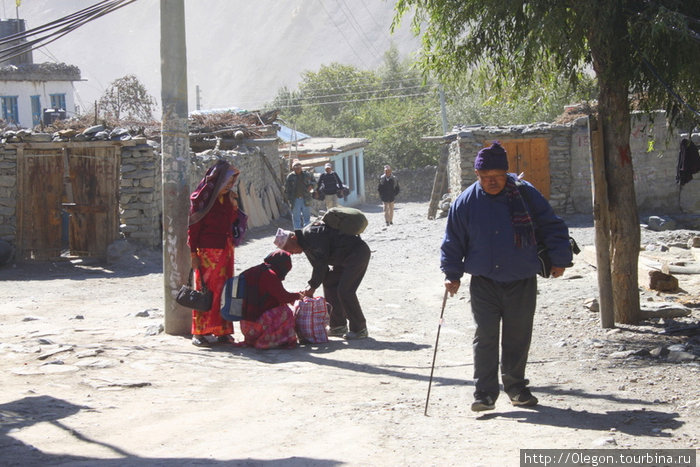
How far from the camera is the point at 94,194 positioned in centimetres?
1505

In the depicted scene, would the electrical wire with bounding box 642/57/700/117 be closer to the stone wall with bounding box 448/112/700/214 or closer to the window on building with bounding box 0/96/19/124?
the stone wall with bounding box 448/112/700/214

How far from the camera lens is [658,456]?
13.5 ft

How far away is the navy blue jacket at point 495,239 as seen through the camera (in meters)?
5.21

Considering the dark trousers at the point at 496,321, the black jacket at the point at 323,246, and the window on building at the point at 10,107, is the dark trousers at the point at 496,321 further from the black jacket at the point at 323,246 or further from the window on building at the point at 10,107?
the window on building at the point at 10,107

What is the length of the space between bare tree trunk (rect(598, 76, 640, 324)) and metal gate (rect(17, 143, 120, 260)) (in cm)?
993

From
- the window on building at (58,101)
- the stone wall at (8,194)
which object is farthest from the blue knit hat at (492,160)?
the window on building at (58,101)

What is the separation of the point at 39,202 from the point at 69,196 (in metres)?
0.61

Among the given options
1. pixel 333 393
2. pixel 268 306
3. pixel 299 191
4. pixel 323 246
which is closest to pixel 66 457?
pixel 333 393

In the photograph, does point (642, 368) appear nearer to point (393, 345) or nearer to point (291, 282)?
point (393, 345)

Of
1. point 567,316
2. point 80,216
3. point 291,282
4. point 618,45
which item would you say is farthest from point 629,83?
point 80,216

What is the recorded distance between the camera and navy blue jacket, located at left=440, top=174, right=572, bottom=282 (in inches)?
205

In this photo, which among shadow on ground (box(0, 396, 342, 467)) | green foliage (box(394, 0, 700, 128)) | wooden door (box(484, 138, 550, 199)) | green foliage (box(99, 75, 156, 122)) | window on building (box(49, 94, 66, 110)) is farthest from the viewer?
green foliage (box(99, 75, 156, 122))

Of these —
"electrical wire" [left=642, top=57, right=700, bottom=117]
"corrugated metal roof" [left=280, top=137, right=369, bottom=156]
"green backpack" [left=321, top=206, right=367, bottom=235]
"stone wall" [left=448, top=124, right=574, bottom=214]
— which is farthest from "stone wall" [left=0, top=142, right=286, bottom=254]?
"corrugated metal roof" [left=280, top=137, right=369, bottom=156]

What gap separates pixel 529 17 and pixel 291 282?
6387mm
